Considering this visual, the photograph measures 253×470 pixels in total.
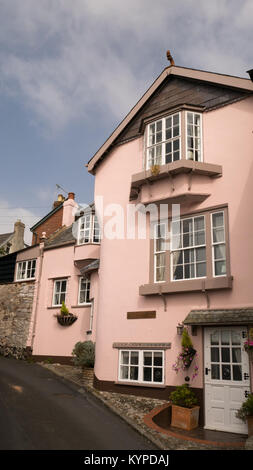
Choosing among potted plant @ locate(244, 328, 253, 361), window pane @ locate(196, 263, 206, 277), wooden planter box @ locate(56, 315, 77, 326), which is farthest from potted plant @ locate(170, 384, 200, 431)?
wooden planter box @ locate(56, 315, 77, 326)

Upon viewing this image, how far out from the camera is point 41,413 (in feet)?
34.7

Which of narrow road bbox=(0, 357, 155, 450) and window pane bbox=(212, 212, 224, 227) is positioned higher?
window pane bbox=(212, 212, 224, 227)

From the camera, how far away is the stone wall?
69.7 feet

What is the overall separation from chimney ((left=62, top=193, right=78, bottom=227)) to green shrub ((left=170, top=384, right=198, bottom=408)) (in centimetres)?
1591

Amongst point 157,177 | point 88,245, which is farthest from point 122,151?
point 88,245

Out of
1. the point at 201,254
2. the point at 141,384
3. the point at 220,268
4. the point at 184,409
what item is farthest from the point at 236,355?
the point at 141,384

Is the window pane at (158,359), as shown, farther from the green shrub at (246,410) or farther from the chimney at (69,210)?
the chimney at (69,210)

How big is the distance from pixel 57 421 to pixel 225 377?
4543mm

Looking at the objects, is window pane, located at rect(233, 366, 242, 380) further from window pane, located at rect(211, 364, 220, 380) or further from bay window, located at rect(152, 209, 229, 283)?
bay window, located at rect(152, 209, 229, 283)

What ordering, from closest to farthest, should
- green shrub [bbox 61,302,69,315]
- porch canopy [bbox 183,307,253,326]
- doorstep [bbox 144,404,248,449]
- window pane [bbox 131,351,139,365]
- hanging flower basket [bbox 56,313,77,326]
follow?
doorstep [bbox 144,404,248,449] < porch canopy [bbox 183,307,253,326] < window pane [bbox 131,351,139,365] < hanging flower basket [bbox 56,313,77,326] < green shrub [bbox 61,302,69,315]

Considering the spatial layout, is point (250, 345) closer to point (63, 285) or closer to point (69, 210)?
point (63, 285)

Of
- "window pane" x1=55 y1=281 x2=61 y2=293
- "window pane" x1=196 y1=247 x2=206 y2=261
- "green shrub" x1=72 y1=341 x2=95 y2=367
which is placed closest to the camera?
"window pane" x1=196 y1=247 x2=206 y2=261

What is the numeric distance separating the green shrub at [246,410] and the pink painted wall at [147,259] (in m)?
1.38

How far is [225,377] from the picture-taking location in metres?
10.8
